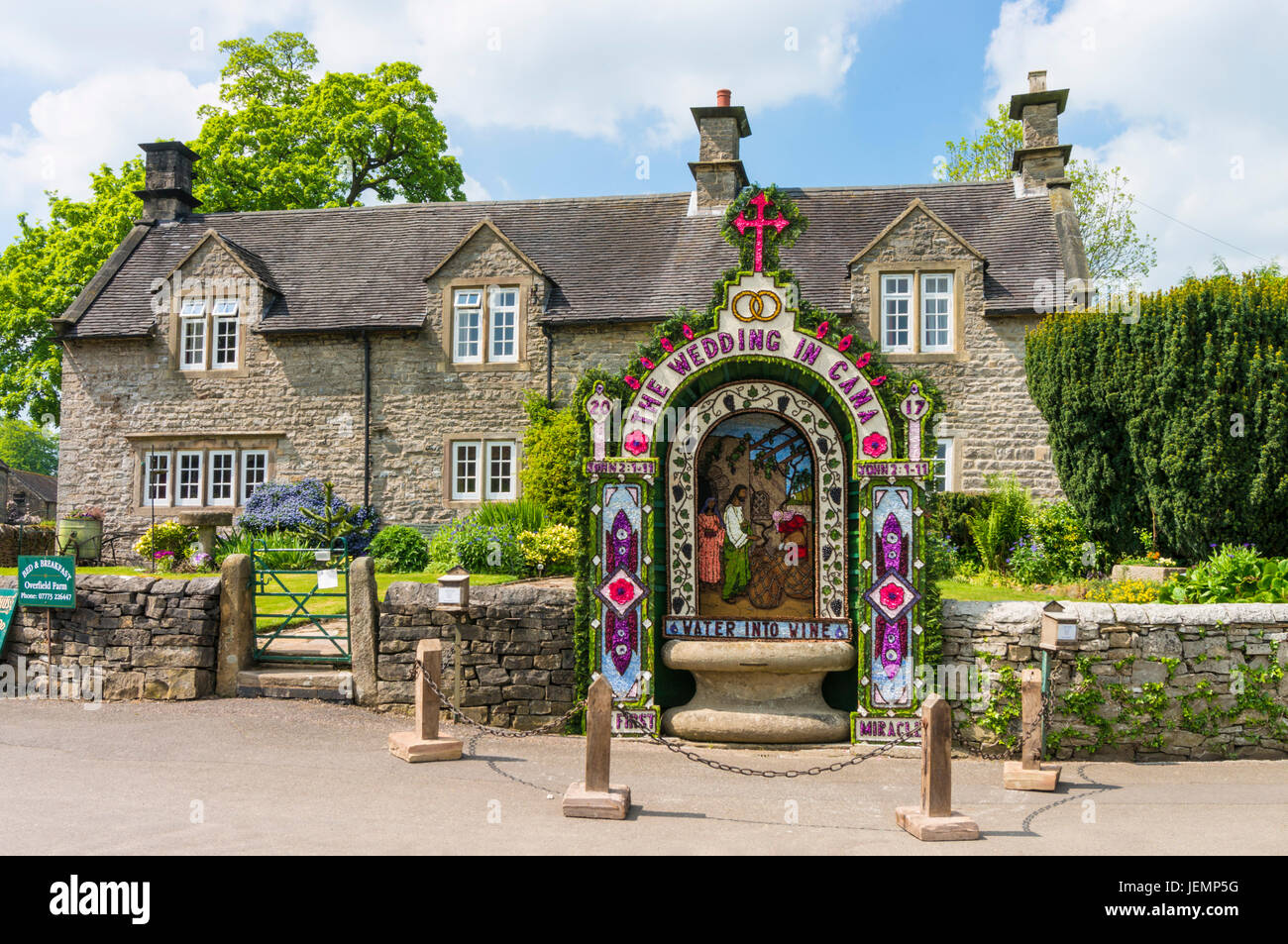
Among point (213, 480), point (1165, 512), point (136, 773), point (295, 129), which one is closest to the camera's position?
point (136, 773)

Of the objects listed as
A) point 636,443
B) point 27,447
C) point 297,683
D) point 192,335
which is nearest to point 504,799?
point 636,443

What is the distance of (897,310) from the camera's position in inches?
758

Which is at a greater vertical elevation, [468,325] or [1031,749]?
[468,325]

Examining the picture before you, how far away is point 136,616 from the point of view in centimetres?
1083

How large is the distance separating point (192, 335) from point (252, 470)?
332 centimetres

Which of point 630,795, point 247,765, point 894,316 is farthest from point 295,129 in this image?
point 630,795

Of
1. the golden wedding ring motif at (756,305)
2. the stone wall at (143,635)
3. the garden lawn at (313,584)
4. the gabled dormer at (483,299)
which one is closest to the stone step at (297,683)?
the stone wall at (143,635)

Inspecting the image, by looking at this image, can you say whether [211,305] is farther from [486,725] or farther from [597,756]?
[597,756]

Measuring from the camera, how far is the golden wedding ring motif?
9.30 meters

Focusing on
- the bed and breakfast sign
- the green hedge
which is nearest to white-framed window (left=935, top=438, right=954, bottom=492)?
the green hedge

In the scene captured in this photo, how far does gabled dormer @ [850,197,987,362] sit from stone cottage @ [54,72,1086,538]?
4 centimetres

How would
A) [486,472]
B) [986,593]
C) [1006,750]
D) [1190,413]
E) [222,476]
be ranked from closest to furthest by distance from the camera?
[1006,750] → [986,593] → [1190,413] → [486,472] → [222,476]

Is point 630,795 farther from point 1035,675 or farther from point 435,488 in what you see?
point 435,488

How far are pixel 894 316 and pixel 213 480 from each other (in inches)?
585
